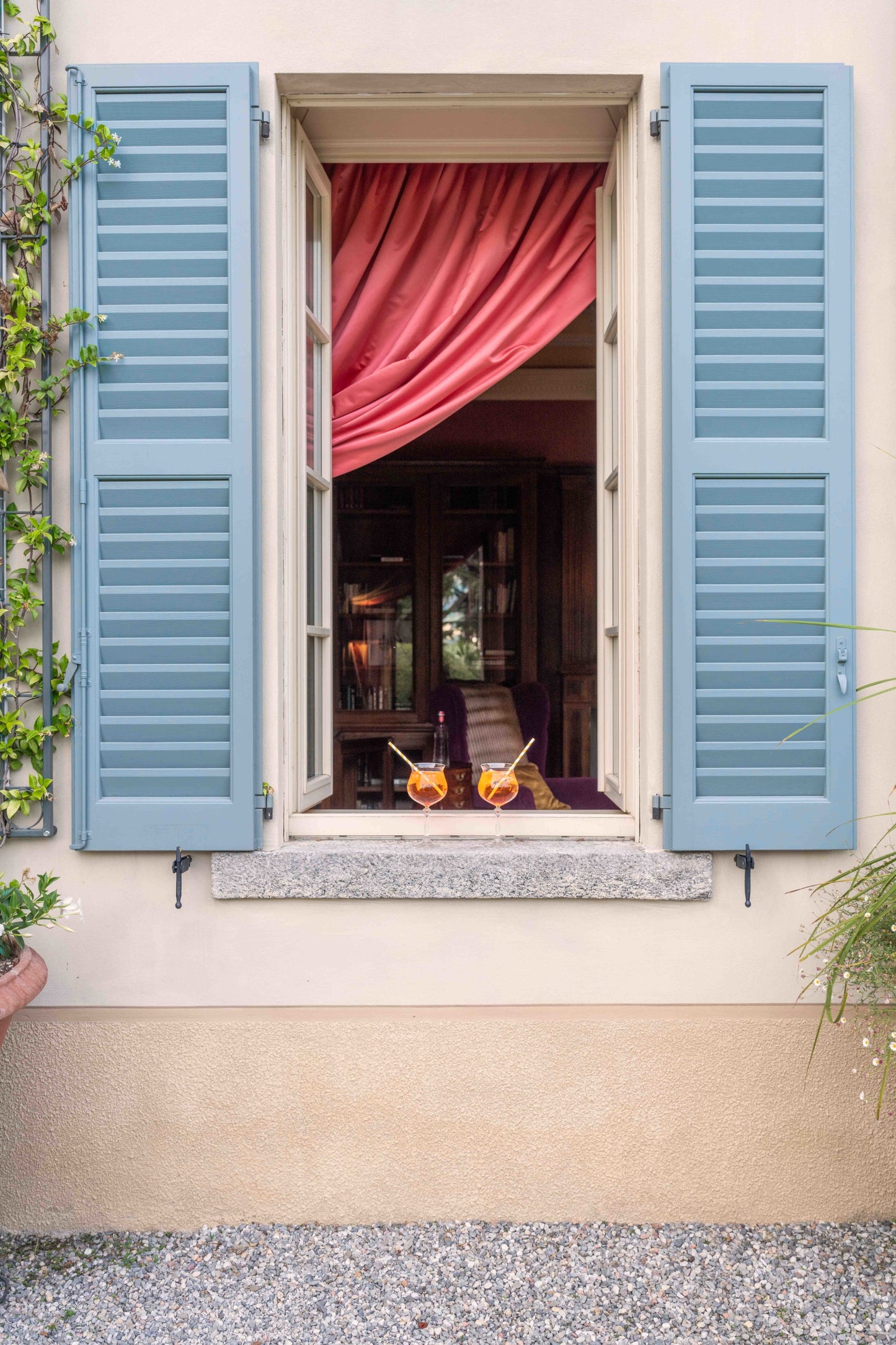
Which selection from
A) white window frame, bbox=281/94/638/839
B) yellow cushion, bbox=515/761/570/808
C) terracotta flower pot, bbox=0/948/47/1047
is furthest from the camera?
yellow cushion, bbox=515/761/570/808

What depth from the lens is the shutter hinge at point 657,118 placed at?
1945mm

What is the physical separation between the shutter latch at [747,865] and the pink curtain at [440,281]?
1349 millimetres

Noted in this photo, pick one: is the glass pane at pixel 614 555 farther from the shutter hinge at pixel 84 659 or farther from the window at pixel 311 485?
the shutter hinge at pixel 84 659

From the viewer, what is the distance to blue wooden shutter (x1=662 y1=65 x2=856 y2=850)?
1940 millimetres

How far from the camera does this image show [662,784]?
6.54 ft

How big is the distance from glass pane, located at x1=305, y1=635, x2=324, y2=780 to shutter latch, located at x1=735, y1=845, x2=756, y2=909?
104cm

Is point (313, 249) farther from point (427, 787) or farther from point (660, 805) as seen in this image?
point (660, 805)

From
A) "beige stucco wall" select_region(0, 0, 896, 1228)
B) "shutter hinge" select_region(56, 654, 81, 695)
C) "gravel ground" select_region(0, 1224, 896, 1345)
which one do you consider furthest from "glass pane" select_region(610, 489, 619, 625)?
"gravel ground" select_region(0, 1224, 896, 1345)

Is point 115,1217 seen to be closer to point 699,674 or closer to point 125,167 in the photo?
point 699,674

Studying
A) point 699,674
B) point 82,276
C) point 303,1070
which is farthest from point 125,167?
point 303,1070

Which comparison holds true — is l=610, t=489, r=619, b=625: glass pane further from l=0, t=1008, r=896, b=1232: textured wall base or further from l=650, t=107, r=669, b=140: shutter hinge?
l=0, t=1008, r=896, b=1232: textured wall base

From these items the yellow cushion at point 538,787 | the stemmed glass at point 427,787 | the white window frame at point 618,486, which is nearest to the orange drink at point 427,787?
the stemmed glass at point 427,787

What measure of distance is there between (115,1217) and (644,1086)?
1.22 m

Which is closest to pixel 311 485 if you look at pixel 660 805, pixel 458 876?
pixel 458 876
